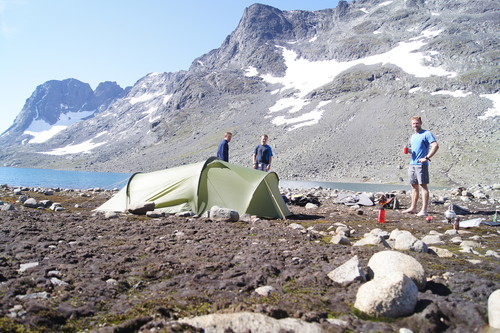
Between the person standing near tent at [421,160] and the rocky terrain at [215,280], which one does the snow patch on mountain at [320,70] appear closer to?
the person standing near tent at [421,160]

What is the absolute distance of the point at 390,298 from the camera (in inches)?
121

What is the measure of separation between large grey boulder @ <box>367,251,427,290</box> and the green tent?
563cm

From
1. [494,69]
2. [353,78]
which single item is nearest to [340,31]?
[353,78]

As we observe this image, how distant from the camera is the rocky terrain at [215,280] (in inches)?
111

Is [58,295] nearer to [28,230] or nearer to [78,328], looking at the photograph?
[78,328]

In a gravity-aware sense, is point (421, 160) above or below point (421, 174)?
above

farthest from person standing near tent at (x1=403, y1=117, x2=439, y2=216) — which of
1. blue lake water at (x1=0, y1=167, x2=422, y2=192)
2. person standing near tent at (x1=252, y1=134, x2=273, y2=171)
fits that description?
blue lake water at (x1=0, y1=167, x2=422, y2=192)

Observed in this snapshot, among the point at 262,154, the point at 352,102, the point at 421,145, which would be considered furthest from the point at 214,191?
the point at 352,102

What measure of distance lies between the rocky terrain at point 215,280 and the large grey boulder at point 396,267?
3.8 inches

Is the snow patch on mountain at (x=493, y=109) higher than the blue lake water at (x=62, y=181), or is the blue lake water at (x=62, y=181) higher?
the snow patch on mountain at (x=493, y=109)

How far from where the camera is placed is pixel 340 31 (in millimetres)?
176625

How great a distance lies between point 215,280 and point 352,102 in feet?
341

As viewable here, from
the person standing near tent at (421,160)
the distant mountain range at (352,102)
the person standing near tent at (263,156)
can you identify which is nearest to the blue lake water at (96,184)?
the distant mountain range at (352,102)

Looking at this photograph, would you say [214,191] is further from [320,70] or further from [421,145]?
[320,70]
